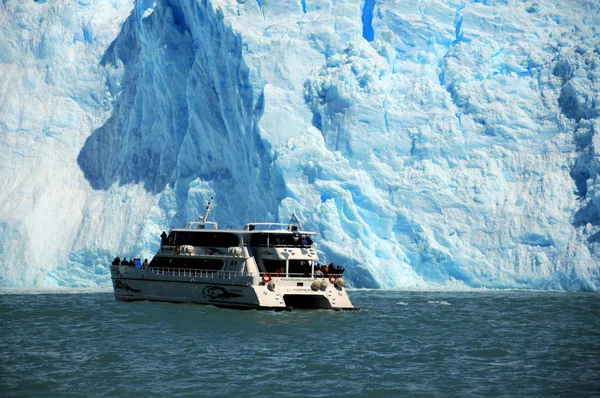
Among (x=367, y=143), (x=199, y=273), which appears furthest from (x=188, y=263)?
(x=367, y=143)

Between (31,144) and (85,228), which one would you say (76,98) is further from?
(85,228)

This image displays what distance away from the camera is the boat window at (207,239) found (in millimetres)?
35000

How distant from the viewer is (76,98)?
58.2 meters

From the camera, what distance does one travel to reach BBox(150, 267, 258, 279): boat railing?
33.9 metres

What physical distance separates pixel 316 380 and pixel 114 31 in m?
43.9

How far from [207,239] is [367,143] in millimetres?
13984

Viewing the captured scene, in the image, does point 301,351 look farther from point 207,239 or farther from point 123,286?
point 123,286

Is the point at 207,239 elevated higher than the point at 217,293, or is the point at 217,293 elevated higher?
the point at 207,239

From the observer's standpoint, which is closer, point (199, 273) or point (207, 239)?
point (199, 273)

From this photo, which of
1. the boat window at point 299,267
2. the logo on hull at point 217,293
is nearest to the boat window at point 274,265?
the boat window at point 299,267

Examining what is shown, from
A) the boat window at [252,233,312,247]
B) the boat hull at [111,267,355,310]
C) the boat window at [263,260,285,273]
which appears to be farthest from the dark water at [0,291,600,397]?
the boat window at [252,233,312,247]

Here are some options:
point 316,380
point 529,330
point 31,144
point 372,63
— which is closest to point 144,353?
point 316,380

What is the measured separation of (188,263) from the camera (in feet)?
117

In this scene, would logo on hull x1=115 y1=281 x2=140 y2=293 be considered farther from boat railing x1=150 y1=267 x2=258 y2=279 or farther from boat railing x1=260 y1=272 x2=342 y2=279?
boat railing x1=260 y1=272 x2=342 y2=279
